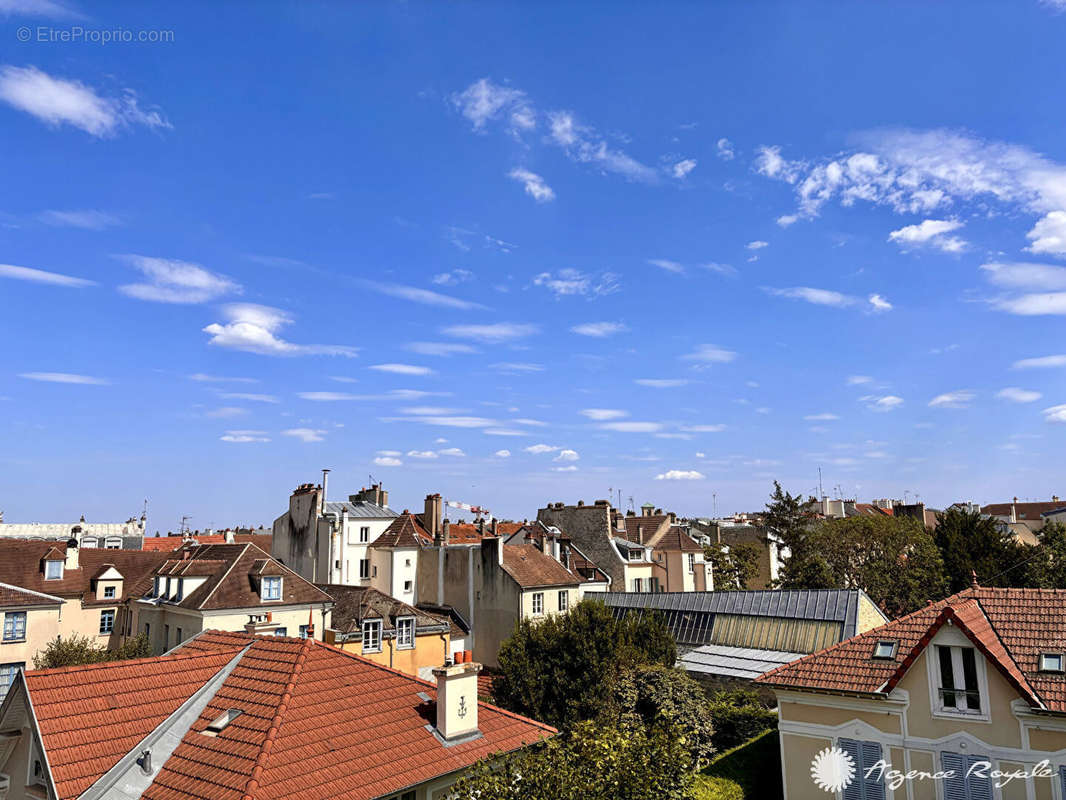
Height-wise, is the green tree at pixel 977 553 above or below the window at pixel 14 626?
above

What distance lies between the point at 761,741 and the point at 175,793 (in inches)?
822

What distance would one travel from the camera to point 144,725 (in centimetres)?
1371

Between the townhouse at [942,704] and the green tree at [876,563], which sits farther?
the green tree at [876,563]

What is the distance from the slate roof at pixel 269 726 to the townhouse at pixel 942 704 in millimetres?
8259

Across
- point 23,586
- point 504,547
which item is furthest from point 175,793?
point 23,586

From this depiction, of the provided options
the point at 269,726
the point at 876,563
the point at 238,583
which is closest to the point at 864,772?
the point at 269,726

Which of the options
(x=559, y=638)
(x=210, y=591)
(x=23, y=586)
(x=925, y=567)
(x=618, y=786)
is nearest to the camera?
(x=618, y=786)

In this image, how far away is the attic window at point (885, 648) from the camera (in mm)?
19266

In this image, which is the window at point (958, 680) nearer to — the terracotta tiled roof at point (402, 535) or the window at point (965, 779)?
the window at point (965, 779)

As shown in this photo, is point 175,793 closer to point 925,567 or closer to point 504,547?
point 504,547

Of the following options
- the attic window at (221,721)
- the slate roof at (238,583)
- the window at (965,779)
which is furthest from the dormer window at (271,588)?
the window at (965,779)

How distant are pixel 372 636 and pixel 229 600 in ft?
26.2

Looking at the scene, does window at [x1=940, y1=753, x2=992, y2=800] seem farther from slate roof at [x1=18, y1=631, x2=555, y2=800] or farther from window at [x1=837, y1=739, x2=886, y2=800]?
slate roof at [x1=18, y1=631, x2=555, y2=800]

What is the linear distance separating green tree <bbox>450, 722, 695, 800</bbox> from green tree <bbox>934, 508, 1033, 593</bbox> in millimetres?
52871
